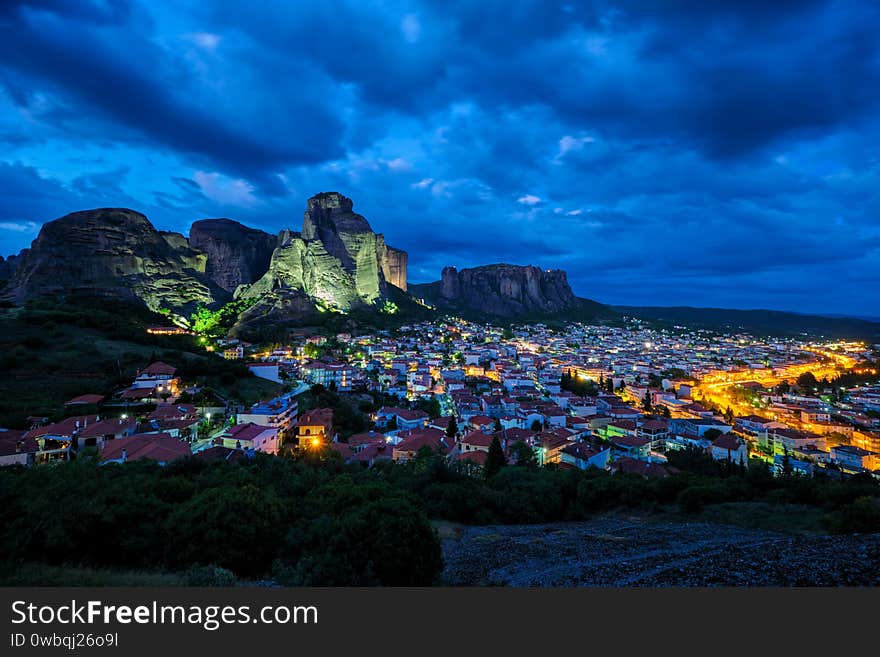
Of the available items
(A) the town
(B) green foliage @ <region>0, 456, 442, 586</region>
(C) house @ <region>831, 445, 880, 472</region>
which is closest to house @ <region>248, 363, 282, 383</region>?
(A) the town

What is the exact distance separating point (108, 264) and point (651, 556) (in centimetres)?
8608

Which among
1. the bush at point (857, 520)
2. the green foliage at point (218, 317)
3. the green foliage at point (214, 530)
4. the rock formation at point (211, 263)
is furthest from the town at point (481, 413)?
the rock formation at point (211, 263)

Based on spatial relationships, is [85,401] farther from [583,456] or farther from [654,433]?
[654,433]

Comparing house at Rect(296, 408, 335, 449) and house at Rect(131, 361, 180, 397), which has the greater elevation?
house at Rect(131, 361, 180, 397)

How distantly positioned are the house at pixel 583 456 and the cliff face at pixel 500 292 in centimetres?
11905

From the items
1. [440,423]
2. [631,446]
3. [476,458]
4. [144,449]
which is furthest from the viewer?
[440,423]

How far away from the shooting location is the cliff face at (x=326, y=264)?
8119cm

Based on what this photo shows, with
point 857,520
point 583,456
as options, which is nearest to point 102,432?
point 583,456

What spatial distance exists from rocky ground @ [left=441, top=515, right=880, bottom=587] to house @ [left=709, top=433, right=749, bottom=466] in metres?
20.2

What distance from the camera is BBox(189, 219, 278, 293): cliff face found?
96.6 metres

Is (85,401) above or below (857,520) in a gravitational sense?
above

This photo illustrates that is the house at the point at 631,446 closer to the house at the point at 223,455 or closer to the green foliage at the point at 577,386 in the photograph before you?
the green foliage at the point at 577,386

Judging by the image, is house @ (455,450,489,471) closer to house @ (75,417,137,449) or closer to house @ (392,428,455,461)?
house @ (392,428,455,461)

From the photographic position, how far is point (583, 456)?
25.8m
